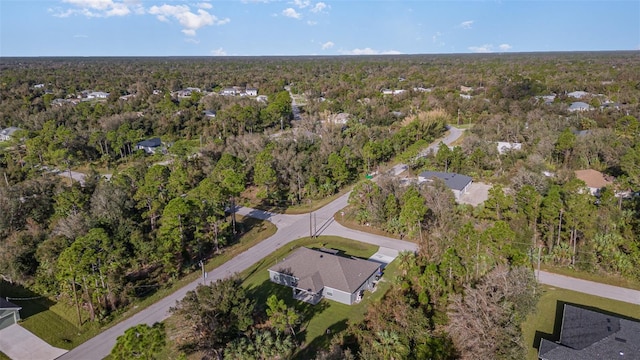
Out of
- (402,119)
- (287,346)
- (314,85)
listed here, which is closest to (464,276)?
(287,346)

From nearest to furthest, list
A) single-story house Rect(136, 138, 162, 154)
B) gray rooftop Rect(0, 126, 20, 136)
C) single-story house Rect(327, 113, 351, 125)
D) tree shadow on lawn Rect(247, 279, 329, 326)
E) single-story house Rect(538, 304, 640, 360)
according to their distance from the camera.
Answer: single-story house Rect(538, 304, 640, 360), tree shadow on lawn Rect(247, 279, 329, 326), single-story house Rect(136, 138, 162, 154), gray rooftop Rect(0, 126, 20, 136), single-story house Rect(327, 113, 351, 125)

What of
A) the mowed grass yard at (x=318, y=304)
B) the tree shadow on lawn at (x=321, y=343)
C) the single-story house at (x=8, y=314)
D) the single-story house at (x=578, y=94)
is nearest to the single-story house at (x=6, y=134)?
the single-story house at (x=8, y=314)

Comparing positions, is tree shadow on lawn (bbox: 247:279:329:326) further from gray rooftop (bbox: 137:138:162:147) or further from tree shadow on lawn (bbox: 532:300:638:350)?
gray rooftop (bbox: 137:138:162:147)

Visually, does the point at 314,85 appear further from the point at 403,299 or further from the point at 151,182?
the point at 403,299

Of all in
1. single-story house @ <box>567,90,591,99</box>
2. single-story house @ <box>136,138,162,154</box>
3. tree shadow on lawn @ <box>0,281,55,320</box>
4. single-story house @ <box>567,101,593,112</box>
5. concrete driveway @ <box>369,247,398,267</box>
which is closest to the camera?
tree shadow on lawn @ <box>0,281,55,320</box>

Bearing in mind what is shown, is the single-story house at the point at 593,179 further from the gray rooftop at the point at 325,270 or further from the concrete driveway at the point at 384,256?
the gray rooftop at the point at 325,270

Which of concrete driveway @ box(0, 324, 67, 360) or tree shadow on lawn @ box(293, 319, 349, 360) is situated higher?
tree shadow on lawn @ box(293, 319, 349, 360)

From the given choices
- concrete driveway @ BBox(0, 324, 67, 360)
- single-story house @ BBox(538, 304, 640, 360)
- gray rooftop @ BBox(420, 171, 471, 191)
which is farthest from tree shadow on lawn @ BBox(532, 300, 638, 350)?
concrete driveway @ BBox(0, 324, 67, 360)
